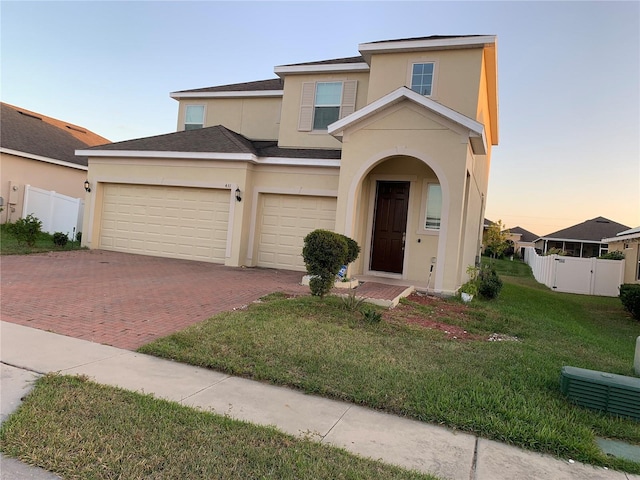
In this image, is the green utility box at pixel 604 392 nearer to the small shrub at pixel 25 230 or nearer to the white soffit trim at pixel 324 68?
the white soffit trim at pixel 324 68

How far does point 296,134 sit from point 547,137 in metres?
11.4

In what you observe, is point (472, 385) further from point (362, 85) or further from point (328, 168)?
point (362, 85)

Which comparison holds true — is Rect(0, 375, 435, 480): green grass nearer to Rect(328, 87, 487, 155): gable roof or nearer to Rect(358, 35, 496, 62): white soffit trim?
Rect(328, 87, 487, 155): gable roof

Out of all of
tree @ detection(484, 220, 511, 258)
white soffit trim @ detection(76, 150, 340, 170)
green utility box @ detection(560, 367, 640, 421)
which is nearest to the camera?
green utility box @ detection(560, 367, 640, 421)

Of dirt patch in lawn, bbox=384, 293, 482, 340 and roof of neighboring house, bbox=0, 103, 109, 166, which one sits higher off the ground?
roof of neighboring house, bbox=0, 103, 109, 166

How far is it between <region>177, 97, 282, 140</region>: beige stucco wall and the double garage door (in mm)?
4016

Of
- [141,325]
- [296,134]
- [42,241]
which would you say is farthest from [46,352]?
[42,241]

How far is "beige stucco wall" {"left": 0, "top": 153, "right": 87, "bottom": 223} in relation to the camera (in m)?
18.3

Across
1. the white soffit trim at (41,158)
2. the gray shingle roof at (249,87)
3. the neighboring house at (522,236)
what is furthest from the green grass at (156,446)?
the neighboring house at (522,236)

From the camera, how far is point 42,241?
1616cm

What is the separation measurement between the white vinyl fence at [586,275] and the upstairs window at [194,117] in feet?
56.4

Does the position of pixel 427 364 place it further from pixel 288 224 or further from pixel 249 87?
pixel 249 87

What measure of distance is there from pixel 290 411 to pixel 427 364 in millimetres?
2038

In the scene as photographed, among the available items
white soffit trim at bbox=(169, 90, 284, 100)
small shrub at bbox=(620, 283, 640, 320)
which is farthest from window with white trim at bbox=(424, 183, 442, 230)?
white soffit trim at bbox=(169, 90, 284, 100)
